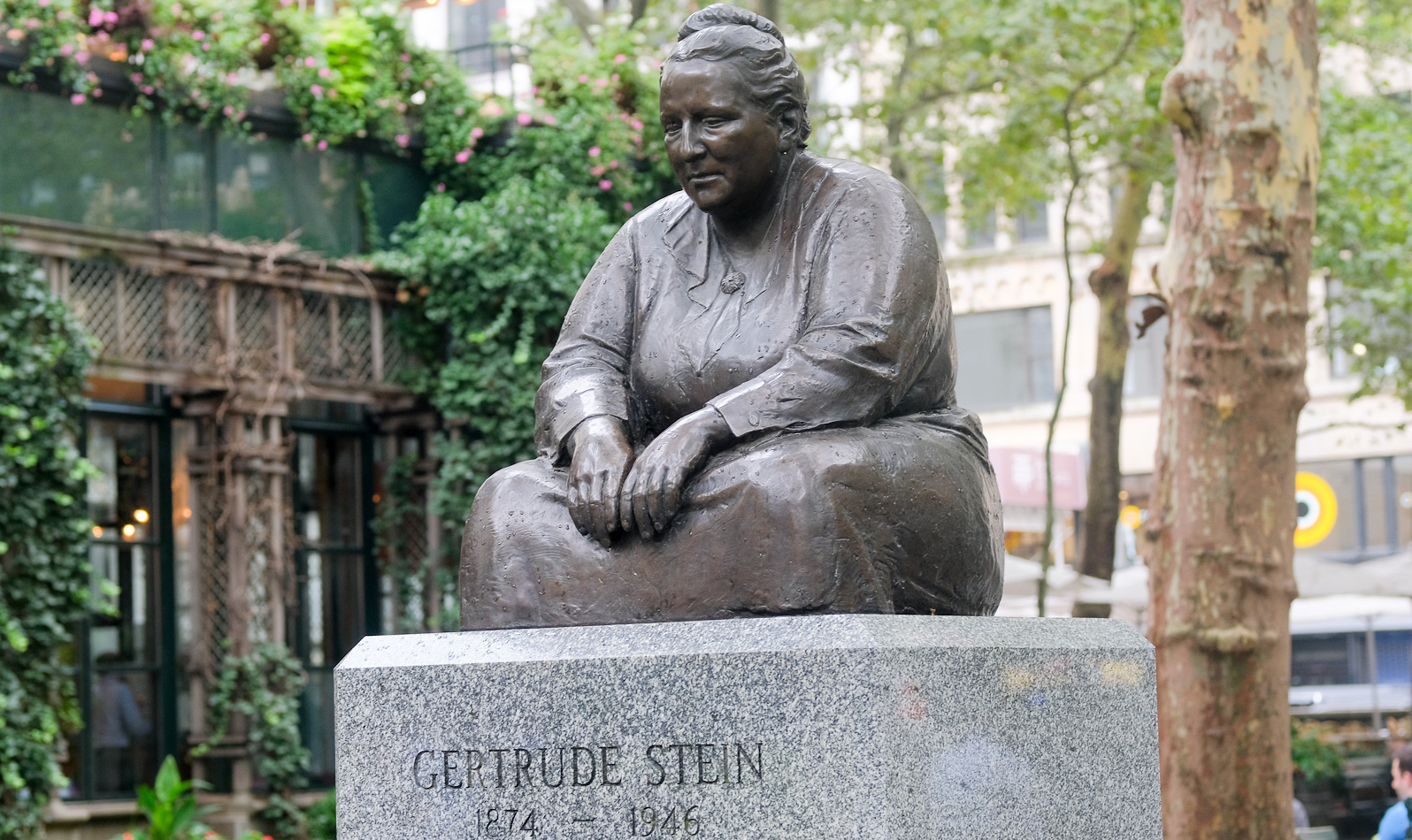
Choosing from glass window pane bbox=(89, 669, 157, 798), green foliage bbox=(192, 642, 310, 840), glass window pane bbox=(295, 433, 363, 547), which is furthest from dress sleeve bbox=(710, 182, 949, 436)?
glass window pane bbox=(295, 433, 363, 547)

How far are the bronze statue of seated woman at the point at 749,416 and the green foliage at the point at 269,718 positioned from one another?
906 cm

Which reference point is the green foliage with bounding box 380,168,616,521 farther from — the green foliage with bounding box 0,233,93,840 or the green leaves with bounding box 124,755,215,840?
the green leaves with bounding box 124,755,215,840

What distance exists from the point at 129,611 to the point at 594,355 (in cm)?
973

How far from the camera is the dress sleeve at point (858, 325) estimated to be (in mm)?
3816

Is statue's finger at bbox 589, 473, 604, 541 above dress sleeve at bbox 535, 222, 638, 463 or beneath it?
beneath

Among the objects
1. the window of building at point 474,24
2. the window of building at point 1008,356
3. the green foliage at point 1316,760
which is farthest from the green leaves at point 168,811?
the window of building at point 1008,356

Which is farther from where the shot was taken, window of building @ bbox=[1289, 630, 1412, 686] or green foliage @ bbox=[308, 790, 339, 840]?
window of building @ bbox=[1289, 630, 1412, 686]

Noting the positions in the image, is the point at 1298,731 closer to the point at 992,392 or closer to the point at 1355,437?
the point at 1355,437

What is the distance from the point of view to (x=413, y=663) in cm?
379

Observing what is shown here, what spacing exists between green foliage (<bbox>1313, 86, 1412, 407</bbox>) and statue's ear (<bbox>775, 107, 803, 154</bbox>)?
12.7 m

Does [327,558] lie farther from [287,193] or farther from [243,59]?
[243,59]

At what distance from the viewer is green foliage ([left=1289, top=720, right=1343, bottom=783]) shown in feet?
47.9

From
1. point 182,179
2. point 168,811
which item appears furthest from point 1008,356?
point 168,811

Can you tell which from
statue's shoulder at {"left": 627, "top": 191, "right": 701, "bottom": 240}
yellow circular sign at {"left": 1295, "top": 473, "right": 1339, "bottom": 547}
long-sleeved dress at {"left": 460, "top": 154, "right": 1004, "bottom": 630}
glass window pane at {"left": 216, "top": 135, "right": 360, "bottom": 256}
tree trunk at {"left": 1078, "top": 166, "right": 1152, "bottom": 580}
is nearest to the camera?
long-sleeved dress at {"left": 460, "top": 154, "right": 1004, "bottom": 630}
